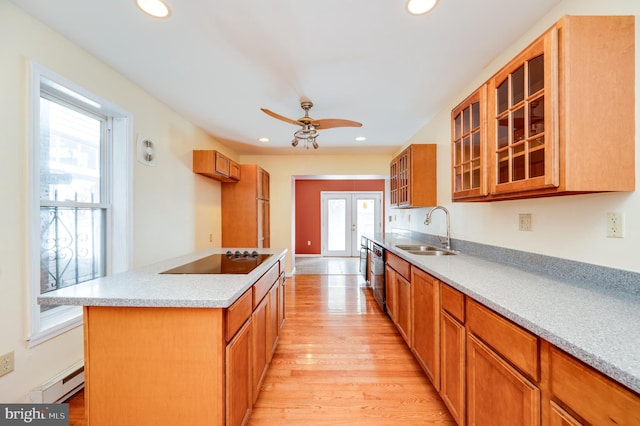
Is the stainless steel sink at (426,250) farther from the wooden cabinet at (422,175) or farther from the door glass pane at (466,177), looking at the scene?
the door glass pane at (466,177)

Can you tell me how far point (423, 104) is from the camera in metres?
2.68

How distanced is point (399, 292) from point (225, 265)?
5.29ft

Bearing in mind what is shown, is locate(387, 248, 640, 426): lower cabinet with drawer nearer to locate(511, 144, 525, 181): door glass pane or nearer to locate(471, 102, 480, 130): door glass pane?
locate(511, 144, 525, 181): door glass pane

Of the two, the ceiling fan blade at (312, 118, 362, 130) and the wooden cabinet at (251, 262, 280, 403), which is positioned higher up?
the ceiling fan blade at (312, 118, 362, 130)

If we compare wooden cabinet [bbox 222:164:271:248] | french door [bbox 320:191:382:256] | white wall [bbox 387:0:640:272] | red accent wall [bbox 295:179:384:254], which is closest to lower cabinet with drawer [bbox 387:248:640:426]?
white wall [bbox 387:0:640:272]

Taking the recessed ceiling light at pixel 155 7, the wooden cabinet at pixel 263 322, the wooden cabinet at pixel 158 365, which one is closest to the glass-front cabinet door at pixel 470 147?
the wooden cabinet at pixel 263 322

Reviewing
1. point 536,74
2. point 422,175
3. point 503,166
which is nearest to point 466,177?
point 503,166

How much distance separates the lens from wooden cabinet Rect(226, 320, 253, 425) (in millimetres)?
1143

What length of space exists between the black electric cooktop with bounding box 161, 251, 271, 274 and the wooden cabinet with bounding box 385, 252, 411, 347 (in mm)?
1258

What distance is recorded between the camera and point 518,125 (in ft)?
4.33

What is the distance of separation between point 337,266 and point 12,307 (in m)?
5.10

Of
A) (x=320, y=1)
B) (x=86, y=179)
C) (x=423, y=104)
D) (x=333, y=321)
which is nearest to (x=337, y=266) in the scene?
(x=333, y=321)

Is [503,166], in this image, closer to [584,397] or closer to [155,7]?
[584,397]

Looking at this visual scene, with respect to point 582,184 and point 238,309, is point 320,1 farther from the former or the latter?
point 238,309
